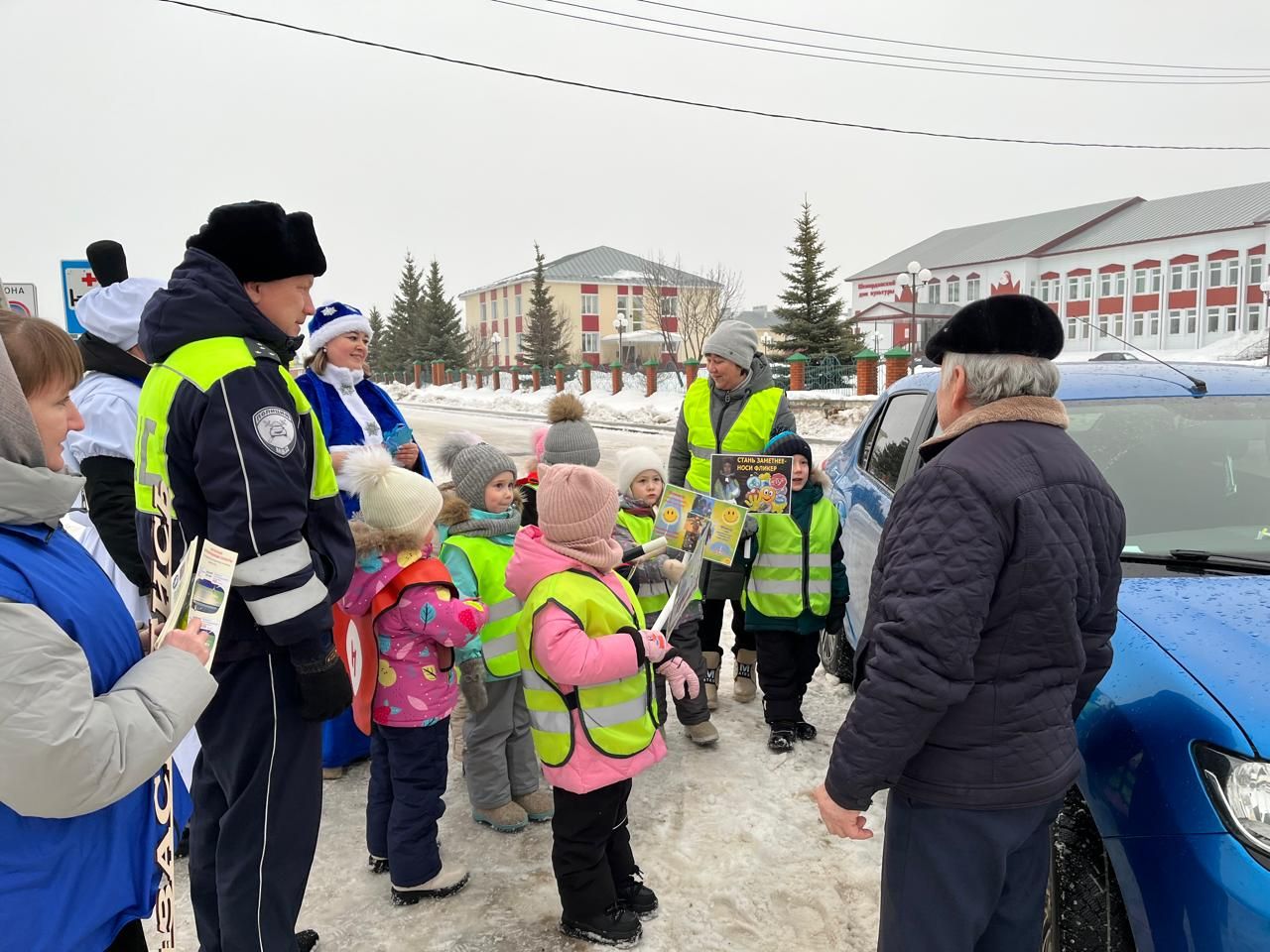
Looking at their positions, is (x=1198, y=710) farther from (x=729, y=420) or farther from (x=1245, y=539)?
(x=729, y=420)

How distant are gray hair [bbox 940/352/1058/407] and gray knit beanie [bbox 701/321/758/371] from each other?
270cm

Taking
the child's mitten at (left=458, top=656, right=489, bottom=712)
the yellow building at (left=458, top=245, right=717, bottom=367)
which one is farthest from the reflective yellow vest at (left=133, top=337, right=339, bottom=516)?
the yellow building at (left=458, top=245, right=717, bottom=367)

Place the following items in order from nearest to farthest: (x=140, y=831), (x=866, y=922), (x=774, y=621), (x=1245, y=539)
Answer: (x=140, y=831) → (x=1245, y=539) → (x=866, y=922) → (x=774, y=621)

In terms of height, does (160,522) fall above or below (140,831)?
above

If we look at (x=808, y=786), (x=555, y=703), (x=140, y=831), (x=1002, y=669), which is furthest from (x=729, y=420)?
(x=140, y=831)

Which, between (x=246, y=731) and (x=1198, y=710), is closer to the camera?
(x=1198, y=710)

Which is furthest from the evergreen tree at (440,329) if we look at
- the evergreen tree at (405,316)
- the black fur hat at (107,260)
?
the black fur hat at (107,260)

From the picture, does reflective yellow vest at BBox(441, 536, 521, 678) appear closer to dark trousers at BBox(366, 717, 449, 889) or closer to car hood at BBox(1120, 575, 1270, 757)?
dark trousers at BBox(366, 717, 449, 889)

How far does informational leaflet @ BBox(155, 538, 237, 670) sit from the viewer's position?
1.75 metres

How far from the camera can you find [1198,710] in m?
Result: 1.84

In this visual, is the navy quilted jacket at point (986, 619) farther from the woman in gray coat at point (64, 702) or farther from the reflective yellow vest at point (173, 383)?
the reflective yellow vest at point (173, 383)

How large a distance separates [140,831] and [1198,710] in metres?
2.19

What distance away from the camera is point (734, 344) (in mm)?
4613

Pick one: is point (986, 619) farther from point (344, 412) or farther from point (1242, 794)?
point (344, 412)
